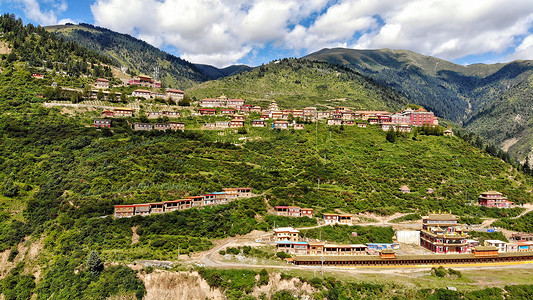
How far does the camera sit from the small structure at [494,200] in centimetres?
5931

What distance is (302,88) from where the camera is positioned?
476 ft

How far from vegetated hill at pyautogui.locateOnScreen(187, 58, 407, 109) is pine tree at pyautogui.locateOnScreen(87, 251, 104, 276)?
82.2 metres

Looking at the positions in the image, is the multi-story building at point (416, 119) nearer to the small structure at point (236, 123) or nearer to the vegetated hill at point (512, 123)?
the small structure at point (236, 123)

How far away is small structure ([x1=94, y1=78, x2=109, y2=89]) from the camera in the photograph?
91.4 meters

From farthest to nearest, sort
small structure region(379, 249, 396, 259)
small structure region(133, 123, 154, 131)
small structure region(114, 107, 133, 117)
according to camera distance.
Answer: small structure region(114, 107, 133, 117) < small structure region(133, 123, 154, 131) < small structure region(379, 249, 396, 259)

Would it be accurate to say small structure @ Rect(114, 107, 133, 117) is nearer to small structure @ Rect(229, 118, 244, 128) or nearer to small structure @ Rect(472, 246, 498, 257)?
small structure @ Rect(229, 118, 244, 128)

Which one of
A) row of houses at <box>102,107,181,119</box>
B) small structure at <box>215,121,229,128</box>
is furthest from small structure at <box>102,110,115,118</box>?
small structure at <box>215,121,229,128</box>

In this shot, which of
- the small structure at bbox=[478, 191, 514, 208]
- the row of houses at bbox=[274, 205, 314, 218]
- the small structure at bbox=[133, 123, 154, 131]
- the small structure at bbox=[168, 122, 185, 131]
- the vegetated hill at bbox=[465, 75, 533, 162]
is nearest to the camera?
the row of houses at bbox=[274, 205, 314, 218]

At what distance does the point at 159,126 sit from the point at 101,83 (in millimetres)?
30120

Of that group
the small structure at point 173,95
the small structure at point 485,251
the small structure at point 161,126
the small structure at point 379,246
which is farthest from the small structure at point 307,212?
the small structure at point 173,95

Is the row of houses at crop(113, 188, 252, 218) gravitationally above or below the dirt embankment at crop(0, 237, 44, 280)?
Answer: above

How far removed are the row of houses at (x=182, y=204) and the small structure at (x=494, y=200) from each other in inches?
1599

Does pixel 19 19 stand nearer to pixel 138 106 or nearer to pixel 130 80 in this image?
pixel 130 80

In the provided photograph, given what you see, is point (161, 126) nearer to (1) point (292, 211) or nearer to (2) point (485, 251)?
(1) point (292, 211)
